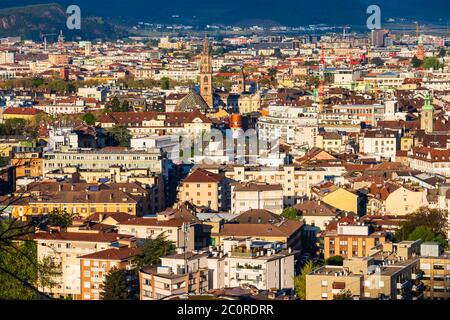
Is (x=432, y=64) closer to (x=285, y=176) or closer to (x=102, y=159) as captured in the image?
(x=102, y=159)

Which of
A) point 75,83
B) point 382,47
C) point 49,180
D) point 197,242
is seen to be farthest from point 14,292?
point 382,47

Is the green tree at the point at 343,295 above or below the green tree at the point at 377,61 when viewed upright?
below

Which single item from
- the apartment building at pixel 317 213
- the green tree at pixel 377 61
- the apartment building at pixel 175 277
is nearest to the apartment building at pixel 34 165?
the apartment building at pixel 317 213

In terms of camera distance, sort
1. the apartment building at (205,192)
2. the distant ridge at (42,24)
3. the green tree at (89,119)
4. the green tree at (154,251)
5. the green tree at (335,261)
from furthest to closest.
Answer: the distant ridge at (42,24) → the green tree at (89,119) → the apartment building at (205,192) → the green tree at (335,261) → the green tree at (154,251)

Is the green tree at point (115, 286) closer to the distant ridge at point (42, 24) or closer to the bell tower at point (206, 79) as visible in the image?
the bell tower at point (206, 79)

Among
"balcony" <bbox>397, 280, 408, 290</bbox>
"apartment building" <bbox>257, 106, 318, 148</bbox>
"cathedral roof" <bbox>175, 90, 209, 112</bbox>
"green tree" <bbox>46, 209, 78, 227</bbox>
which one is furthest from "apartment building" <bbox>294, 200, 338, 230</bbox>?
"cathedral roof" <bbox>175, 90, 209, 112</bbox>

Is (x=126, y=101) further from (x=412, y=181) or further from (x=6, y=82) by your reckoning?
(x=412, y=181)
